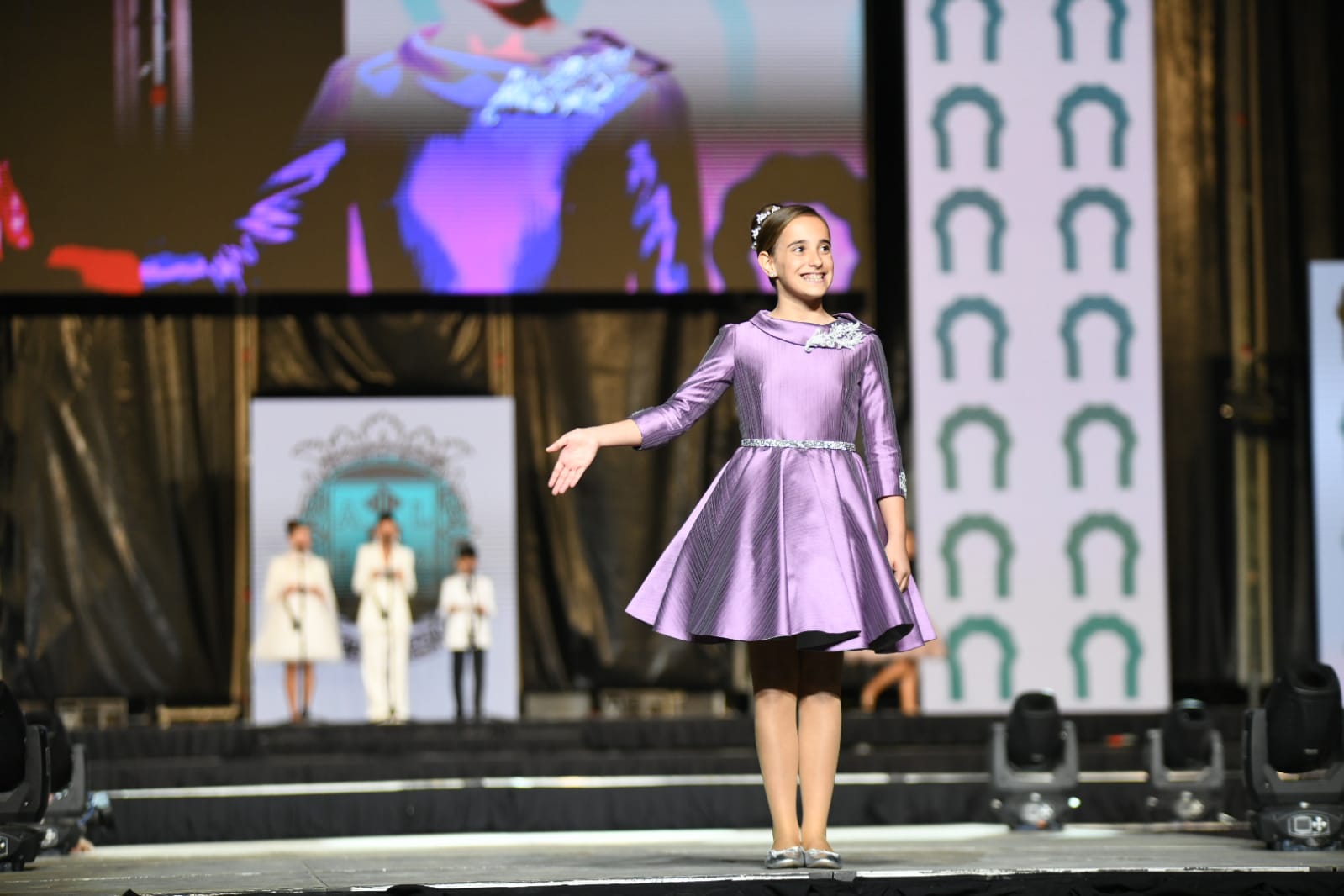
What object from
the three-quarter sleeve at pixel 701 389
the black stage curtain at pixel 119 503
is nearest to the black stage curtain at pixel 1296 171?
the black stage curtain at pixel 119 503

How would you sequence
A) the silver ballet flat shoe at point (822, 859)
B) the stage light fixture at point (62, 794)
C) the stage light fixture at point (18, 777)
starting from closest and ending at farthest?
1. the silver ballet flat shoe at point (822, 859)
2. the stage light fixture at point (18, 777)
3. the stage light fixture at point (62, 794)

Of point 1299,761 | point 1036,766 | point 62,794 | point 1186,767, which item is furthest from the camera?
point 1186,767

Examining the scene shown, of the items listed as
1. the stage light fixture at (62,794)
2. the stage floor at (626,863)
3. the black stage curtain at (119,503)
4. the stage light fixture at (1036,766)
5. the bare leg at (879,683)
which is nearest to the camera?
the stage floor at (626,863)

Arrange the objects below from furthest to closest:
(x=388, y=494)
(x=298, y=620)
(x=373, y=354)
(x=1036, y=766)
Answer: (x=373, y=354)
(x=388, y=494)
(x=298, y=620)
(x=1036, y=766)

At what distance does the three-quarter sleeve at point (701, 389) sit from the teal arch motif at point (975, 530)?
6043mm

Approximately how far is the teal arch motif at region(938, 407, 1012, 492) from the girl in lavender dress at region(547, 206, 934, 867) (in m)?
6.02

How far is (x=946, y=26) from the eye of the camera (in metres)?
9.05

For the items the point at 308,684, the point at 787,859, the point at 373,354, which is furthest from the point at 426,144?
the point at 787,859

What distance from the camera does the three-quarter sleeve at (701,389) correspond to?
2951mm

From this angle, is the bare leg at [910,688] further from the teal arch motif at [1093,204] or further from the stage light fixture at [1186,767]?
the stage light fixture at [1186,767]

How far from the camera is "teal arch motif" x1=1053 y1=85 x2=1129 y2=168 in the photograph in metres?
9.06

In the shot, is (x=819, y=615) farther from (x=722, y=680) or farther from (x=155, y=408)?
(x=155, y=408)

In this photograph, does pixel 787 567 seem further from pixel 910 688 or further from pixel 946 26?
pixel 946 26

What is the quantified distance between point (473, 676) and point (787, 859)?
6.24 m
